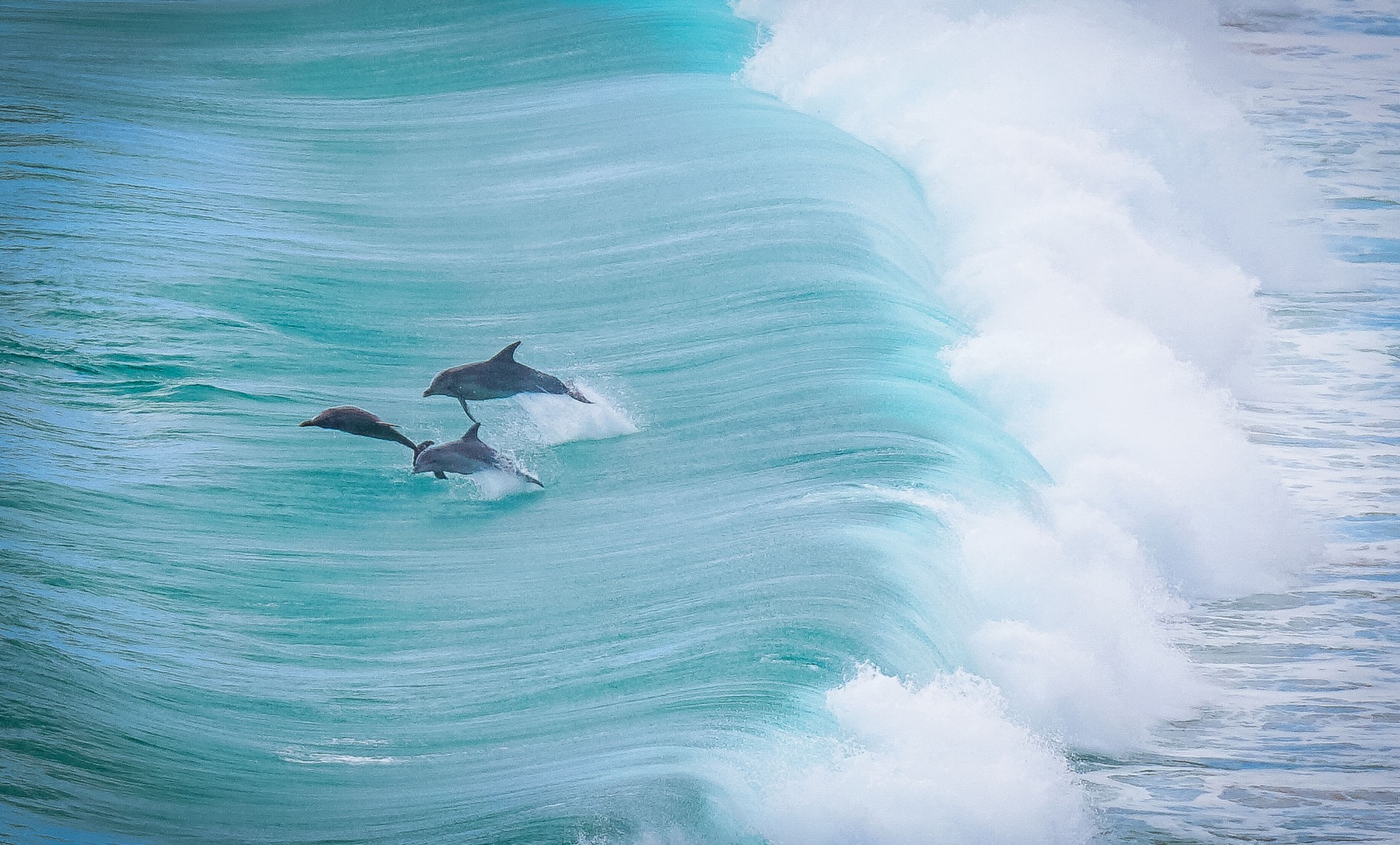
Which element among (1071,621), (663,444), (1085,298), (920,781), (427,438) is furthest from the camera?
(1085,298)

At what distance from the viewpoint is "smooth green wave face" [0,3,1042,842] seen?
3.03 meters

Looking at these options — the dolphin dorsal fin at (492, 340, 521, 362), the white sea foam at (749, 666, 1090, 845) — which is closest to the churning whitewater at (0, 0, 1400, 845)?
the white sea foam at (749, 666, 1090, 845)

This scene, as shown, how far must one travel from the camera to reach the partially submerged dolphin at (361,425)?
401cm

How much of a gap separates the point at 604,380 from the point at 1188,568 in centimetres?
207

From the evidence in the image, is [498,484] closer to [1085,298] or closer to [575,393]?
[575,393]

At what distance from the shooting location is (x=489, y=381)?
13.1 ft

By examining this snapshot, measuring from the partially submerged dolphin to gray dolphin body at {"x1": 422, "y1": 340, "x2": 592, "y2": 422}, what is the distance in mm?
167

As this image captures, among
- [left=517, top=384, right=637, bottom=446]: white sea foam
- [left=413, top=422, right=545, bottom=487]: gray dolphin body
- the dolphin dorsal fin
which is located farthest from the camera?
[left=517, top=384, right=637, bottom=446]: white sea foam

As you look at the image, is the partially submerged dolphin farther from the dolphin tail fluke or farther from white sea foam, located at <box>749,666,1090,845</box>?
white sea foam, located at <box>749,666,1090,845</box>

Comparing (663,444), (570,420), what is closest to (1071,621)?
(663,444)

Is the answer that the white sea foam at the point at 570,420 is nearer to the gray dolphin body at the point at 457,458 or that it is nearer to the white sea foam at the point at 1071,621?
the gray dolphin body at the point at 457,458

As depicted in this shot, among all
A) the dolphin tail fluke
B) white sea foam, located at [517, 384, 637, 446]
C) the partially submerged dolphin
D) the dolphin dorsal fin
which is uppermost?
the dolphin tail fluke

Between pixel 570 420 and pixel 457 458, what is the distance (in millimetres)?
504

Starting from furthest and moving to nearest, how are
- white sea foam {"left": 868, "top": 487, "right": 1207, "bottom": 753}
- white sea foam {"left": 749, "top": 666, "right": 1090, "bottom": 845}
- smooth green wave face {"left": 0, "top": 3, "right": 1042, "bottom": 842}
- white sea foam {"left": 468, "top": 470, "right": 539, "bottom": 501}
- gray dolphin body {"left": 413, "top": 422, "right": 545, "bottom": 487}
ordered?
1. white sea foam {"left": 468, "top": 470, "right": 539, "bottom": 501}
2. gray dolphin body {"left": 413, "top": 422, "right": 545, "bottom": 487}
3. white sea foam {"left": 868, "top": 487, "right": 1207, "bottom": 753}
4. smooth green wave face {"left": 0, "top": 3, "right": 1042, "bottom": 842}
5. white sea foam {"left": 749, "top": 666, "right": 1090, "bottom": 845}
